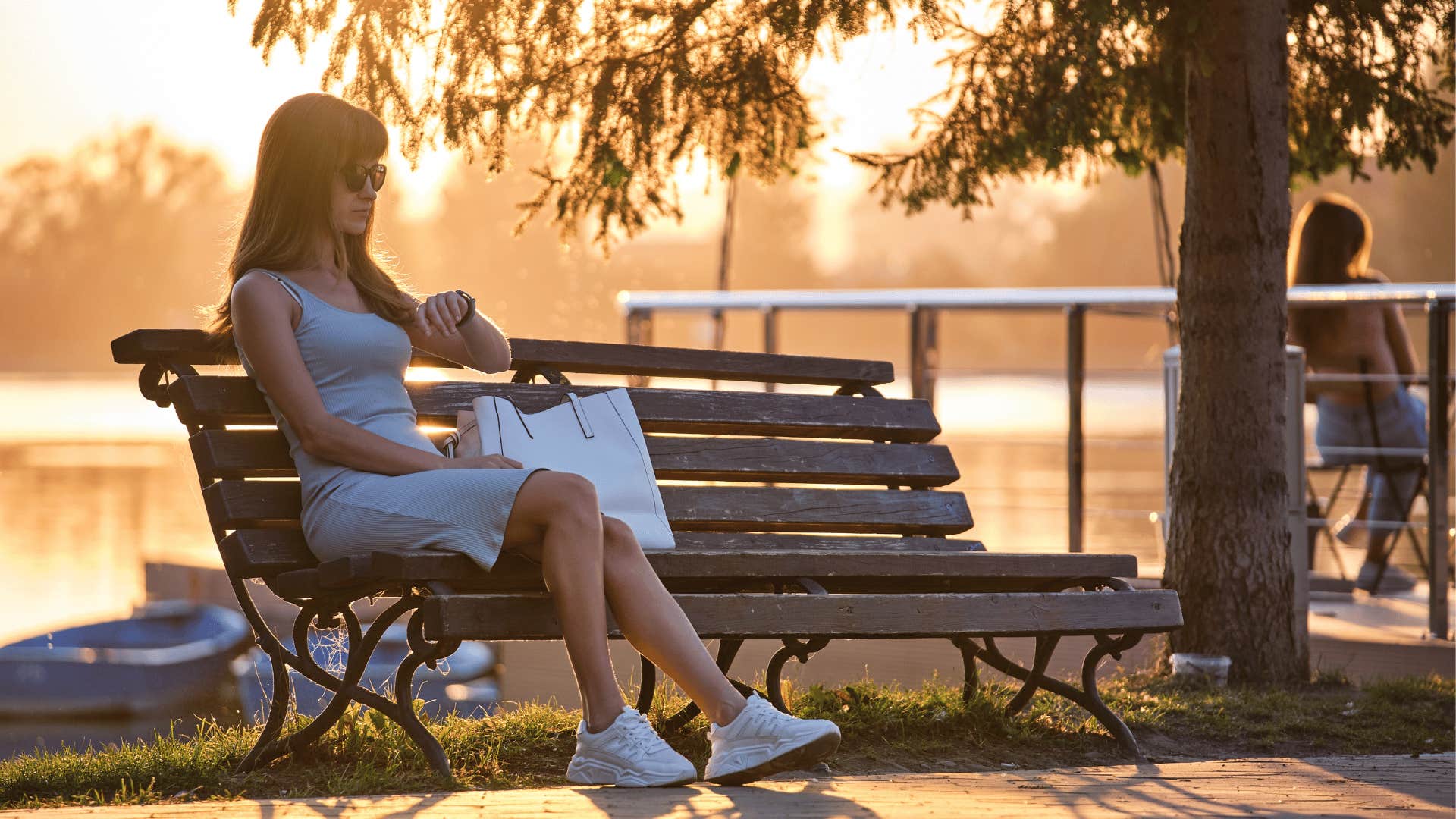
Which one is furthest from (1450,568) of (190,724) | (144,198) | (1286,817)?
(144,198)

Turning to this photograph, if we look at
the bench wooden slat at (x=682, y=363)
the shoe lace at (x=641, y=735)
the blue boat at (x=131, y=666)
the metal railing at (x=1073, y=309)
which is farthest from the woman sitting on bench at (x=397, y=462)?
the blue boat at (x=131, y=666)

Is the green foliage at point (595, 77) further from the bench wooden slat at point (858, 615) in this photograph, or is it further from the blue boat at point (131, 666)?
the blue boat at point (131, 666)

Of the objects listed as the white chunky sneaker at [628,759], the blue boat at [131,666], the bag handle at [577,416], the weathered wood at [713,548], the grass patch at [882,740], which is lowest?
the blue boat at [131,666]

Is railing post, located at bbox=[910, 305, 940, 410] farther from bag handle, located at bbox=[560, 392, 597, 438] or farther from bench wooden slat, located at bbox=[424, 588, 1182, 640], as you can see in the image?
bag handle, located at bbox=[560, 392, 597, 438]

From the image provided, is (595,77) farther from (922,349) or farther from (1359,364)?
(1359,364)

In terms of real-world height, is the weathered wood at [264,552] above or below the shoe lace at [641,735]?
above

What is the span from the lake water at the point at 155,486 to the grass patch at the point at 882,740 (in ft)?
2.05

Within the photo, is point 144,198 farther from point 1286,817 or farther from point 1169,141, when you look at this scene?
point 1286,817

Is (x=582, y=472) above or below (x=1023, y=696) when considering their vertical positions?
above

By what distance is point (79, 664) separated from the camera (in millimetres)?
9906

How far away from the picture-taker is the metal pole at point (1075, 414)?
295 inches

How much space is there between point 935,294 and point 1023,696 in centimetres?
430

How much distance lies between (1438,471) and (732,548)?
11.4 ft

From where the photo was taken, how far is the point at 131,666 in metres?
9.62
